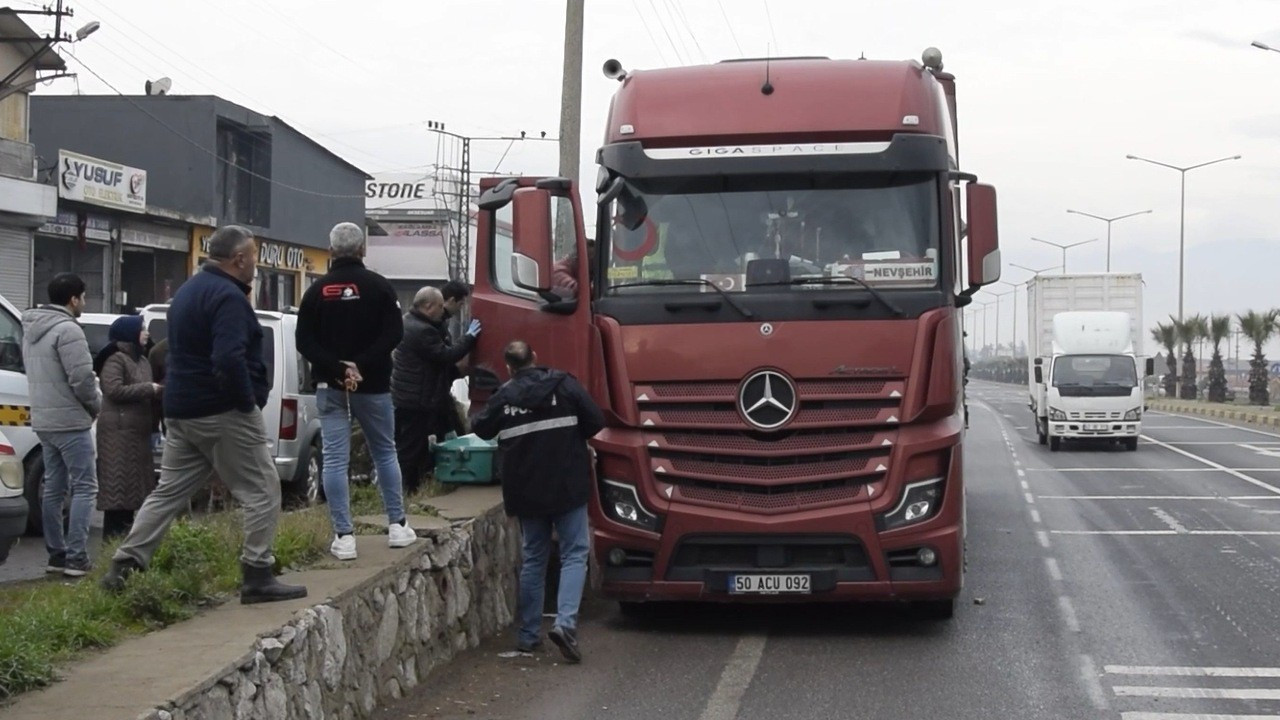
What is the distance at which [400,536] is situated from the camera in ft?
28.4

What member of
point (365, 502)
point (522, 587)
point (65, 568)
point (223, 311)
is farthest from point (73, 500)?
point (223, 311)

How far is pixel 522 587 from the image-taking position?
9258 millimetres

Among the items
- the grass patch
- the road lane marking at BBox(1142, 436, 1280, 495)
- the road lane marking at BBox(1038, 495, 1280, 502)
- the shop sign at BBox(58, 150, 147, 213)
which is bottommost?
the road lane marking at BBox(1038, 495, 1280, 502)

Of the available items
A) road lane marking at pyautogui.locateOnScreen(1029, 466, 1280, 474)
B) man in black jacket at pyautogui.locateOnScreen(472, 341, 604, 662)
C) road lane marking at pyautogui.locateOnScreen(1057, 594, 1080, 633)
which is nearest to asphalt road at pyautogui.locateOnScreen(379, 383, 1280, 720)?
road lane marking at pyautogui.locateOnScreen(1057, 594, 1080, 633)

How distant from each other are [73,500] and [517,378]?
3.33 meters

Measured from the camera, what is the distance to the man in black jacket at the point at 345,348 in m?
8.42

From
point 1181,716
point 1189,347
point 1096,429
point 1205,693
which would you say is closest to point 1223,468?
point 1096,429

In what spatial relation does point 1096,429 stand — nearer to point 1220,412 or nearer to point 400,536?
point 1220,412

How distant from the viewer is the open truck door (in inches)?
380

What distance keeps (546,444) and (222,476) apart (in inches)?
87.1

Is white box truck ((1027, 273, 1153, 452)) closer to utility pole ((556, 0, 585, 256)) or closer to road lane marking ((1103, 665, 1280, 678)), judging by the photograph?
utility pole ((556, 0, 585, 256))

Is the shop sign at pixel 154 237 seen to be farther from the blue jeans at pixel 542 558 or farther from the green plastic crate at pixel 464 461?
the blue jeans at pixel 542 558

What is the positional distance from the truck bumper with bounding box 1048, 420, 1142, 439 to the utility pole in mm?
16294

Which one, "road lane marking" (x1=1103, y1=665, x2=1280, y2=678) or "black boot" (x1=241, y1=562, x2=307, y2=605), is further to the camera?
"road lane marking" (x1=1103, y1=665, x2=1280, y2=678)
